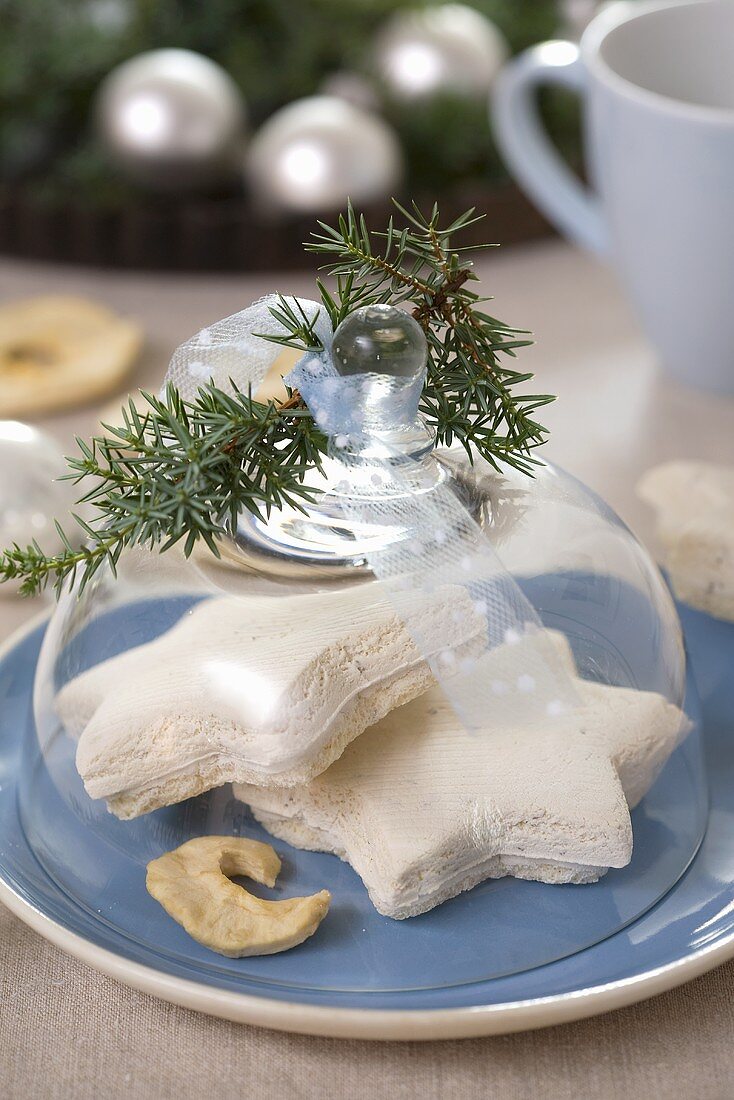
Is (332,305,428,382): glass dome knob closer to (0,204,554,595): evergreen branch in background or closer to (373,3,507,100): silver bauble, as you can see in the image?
(0,204,554,595): evergreen branch in background

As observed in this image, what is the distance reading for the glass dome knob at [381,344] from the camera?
520 mm

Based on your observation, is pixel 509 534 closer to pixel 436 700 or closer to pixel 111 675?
pixel 436 700

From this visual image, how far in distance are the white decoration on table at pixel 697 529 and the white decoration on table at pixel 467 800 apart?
0.17 meters

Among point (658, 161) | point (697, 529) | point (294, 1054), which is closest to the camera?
point (294, 1054)

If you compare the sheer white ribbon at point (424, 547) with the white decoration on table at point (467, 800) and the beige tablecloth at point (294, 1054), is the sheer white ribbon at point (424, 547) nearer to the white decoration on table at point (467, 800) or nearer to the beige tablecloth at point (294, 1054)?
the white decoration on table at point (467, 800)

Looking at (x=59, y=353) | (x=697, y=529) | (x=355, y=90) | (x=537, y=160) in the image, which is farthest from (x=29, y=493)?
(x=355, y=90)

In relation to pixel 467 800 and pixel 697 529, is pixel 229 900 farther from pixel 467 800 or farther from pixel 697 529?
pixel 697 529

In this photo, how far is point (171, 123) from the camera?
1167 mm

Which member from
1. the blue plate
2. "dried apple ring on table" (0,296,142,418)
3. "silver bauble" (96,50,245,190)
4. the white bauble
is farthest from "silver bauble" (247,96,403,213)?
the blue plate

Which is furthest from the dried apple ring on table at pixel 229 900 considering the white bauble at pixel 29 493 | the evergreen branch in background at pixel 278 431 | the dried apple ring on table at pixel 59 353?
the dried apple ring on table at pixel 59 353

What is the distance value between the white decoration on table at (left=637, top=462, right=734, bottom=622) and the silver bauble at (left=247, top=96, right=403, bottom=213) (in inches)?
18.0

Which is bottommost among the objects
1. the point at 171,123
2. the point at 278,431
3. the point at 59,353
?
the point at 59,353

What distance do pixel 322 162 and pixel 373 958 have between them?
810 millimetres

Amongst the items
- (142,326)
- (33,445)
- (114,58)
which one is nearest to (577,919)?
(33,445)
